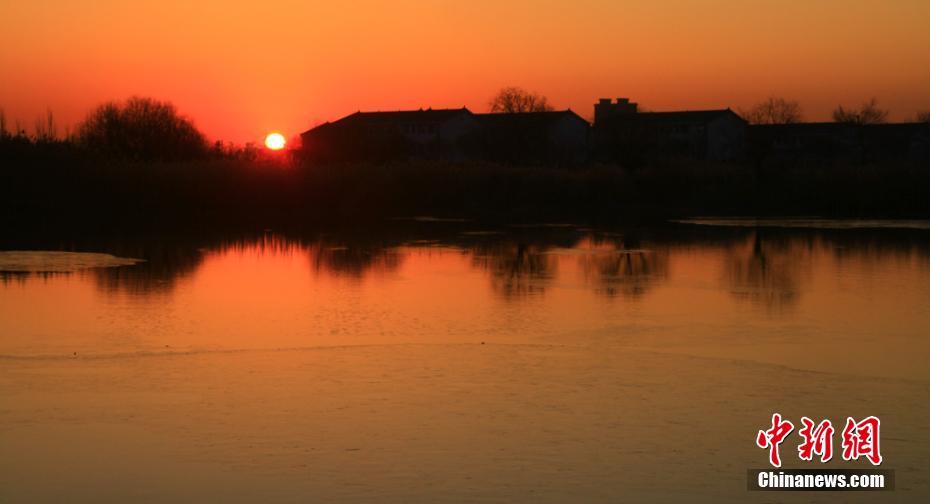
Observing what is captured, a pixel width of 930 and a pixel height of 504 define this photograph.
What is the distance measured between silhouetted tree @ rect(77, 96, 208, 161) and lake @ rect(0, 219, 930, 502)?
52.6 meters

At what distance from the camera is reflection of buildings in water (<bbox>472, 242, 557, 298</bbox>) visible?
17.3 meters

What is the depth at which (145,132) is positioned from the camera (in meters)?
74.1

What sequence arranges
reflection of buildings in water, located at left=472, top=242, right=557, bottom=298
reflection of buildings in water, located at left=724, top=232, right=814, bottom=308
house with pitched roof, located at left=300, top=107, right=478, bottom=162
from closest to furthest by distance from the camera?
reflection of buildings in water, located at left=724, top=232, right=814, bottom=308
reflection of buildings in water, located at left=472, top=242, right=557, bottom=298
house with pitched roof, located at left=300, top=107, right=478, bottom=162

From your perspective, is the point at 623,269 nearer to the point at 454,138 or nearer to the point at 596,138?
the point at 596,138

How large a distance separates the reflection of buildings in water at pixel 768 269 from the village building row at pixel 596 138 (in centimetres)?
4312

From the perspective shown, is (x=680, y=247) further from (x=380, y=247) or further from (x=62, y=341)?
(x=62, y=341)

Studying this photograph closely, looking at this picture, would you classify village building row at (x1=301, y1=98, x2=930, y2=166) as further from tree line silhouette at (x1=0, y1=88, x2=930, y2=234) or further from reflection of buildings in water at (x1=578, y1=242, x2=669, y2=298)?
reflection of buildings in water at (x1=578, y1=242, x2=669, y2=298)

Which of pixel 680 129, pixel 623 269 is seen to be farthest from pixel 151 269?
pixel 680 129

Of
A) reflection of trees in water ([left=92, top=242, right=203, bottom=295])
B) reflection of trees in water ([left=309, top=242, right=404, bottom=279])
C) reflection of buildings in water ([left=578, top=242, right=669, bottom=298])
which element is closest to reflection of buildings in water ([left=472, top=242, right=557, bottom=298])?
reflection of buildings in water ([left=578, top=242, right=669, bottom=298])

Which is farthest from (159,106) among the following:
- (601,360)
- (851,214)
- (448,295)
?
(601,360)

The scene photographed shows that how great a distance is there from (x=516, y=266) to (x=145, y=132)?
5733cm

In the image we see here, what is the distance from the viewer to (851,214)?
43906mm

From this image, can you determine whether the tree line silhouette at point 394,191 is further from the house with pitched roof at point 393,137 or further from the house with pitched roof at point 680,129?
the house with pitched roof at point 680,129

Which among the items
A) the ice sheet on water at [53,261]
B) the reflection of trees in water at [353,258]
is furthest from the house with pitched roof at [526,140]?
the ice sheet on water at [53,261]
